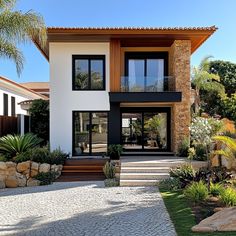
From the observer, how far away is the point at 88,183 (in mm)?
14578

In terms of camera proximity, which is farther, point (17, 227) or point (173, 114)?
point (173, 114)

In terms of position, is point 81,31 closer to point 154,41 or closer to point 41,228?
point 154,41

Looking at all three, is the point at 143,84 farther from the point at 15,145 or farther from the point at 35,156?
the point at 15,145

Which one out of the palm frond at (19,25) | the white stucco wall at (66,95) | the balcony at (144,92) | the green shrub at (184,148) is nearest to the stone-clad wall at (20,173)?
the white stucco wall at (66,95)

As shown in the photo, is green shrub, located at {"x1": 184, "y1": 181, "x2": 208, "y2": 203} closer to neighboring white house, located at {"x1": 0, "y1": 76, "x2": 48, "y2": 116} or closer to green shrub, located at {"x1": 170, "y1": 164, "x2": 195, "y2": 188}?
green shrub, located at {"x1": 170, "y1": 164, "x2": 195, "y2": 188}

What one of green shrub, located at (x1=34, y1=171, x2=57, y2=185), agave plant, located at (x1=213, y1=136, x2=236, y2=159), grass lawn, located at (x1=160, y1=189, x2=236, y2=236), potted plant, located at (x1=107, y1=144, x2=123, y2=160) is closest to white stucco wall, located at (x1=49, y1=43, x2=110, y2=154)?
potted plant, located at (x1=107, y1=144, x2=123, y2=160)

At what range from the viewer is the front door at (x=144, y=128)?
20859 millimetres

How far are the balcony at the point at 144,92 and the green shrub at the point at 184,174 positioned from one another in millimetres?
4916

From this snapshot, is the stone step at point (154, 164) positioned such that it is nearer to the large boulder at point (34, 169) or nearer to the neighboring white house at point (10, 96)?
the large boulder at point (34, 169)

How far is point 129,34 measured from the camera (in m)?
17.8

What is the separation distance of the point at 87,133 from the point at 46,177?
181 inches

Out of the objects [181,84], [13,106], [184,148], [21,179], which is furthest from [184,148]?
[13,106]

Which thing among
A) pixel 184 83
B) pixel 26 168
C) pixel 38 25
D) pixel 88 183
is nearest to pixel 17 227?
pixel 88 183

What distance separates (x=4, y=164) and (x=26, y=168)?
1056 mm
